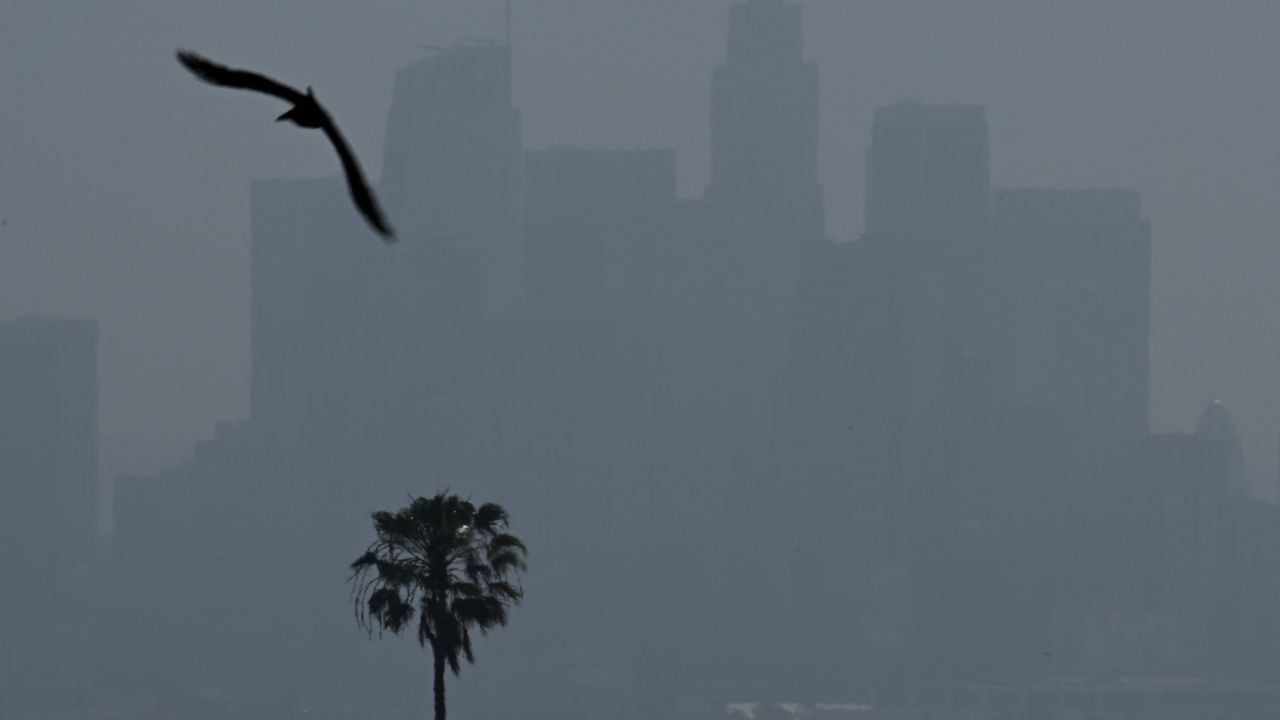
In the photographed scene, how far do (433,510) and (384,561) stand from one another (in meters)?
1.58

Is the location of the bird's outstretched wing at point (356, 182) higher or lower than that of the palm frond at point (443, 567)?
higher

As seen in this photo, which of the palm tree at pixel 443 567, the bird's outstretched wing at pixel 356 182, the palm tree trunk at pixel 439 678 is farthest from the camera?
the palm tree at pixel 443 567

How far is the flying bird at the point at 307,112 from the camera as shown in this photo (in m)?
14.5

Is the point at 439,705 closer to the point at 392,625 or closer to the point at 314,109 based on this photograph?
the point at 392,625

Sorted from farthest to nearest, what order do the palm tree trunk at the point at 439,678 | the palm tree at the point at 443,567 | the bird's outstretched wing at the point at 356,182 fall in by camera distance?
the palm tree at the point at 443,567 → the palm tree trunk at the point at 439,678 → the bird's outstretched wing at the point at 356,182

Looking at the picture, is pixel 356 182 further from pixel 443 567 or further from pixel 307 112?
pixel 443 567

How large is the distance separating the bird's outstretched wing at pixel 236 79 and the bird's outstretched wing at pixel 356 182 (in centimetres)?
36

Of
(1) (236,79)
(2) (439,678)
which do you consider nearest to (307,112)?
(1) (236,79)

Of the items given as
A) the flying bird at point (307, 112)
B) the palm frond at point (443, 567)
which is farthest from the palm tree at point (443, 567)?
the flying bird at point (307, 112)

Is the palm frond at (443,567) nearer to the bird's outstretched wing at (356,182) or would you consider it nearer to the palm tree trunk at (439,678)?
the palm tree trunk at (439,678)

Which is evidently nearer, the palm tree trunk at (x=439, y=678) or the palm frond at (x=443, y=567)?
the palm tree trunk at (x=439, y=678)

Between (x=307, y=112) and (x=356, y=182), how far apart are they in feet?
3.15

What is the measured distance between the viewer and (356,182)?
577 inches

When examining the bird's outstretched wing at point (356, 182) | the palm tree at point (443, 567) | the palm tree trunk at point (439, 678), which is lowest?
the palm tree trunk at point (439, 678)
